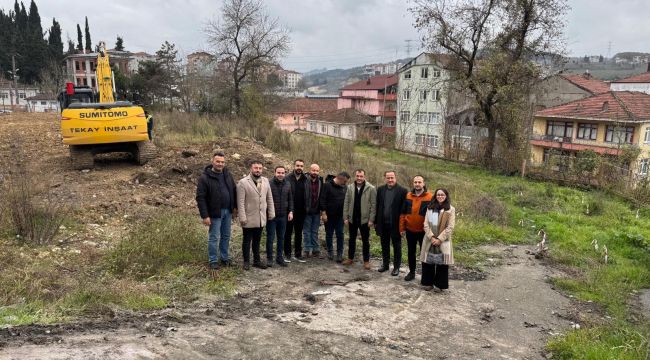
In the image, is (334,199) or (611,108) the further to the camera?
(611,108)

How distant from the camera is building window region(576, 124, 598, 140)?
33.5m

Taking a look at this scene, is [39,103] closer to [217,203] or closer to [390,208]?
[217,203]

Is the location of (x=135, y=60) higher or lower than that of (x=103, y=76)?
higher

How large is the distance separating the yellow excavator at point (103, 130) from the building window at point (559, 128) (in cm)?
3150

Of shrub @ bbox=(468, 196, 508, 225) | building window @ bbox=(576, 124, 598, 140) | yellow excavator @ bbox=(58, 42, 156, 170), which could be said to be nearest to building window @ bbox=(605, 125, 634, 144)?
building window @ bbox=(576, 124, 598, 140)

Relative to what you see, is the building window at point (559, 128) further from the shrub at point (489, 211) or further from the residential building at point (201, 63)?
the shrub at point (489, 211)

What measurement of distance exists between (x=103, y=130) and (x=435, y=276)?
9076 mm

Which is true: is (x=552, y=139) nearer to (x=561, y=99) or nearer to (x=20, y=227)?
(x=561, y=99)

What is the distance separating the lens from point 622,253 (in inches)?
393

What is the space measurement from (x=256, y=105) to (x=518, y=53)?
13.2m

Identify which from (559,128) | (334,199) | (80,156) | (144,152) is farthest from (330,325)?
(559,128)

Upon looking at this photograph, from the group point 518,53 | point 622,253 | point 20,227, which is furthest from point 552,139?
point 20,227

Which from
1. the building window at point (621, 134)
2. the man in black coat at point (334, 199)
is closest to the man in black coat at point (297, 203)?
the man in black coat at point (334, 199)

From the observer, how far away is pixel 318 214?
25.2 feet
